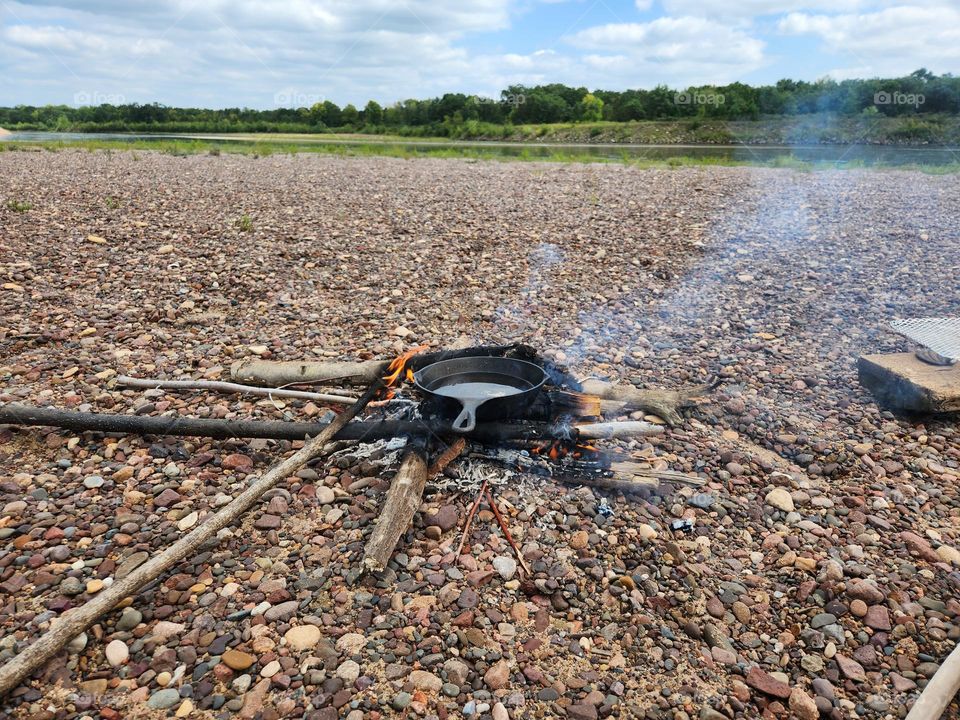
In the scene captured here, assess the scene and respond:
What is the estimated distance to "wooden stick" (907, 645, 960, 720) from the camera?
78.6 inches

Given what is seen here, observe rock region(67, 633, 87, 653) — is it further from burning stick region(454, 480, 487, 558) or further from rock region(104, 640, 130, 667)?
burning stick region(454, 480, 487, 558)

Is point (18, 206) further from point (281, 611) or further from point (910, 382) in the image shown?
point (910, 382)

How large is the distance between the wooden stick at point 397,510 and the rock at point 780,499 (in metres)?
1.65

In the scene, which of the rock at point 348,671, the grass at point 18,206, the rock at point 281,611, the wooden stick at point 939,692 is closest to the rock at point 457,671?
the rock at point 348,671

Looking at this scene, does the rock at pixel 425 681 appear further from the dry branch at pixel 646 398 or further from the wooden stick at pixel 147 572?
the dry branch at pixel 646 398

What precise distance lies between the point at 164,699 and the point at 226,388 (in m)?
2.31

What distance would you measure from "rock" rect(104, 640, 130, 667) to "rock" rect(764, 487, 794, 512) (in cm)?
274

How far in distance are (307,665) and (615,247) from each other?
650cm

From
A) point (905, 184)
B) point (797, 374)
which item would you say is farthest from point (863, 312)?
point (905, 184)

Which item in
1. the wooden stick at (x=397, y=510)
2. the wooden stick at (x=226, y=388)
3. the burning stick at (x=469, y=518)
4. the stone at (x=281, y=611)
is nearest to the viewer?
the stone at (x=281, y=611)

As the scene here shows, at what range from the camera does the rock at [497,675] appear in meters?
2.15

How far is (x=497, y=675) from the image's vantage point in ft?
7.15

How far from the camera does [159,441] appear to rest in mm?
3541

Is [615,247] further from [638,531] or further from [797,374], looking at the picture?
[638,531]
